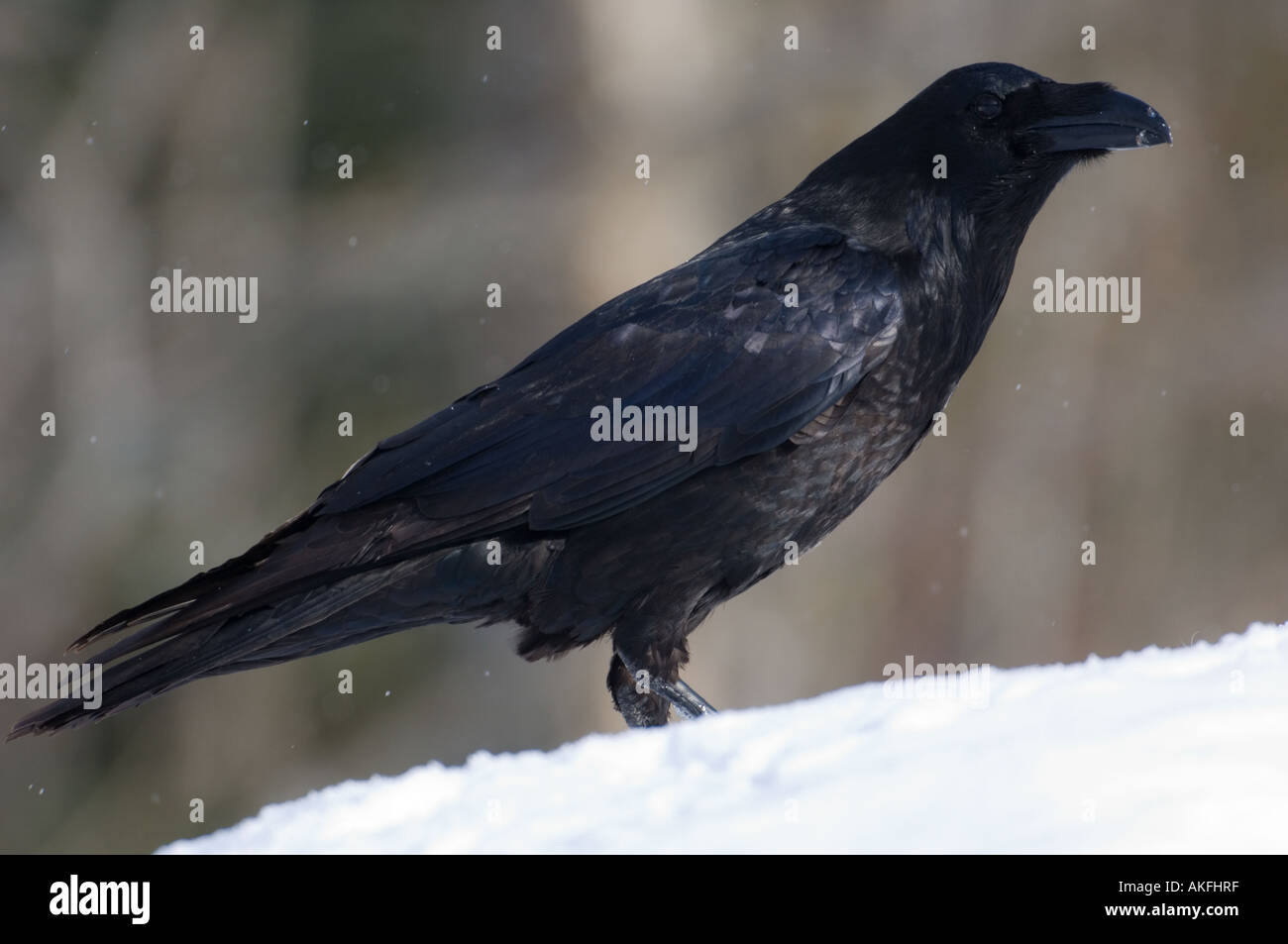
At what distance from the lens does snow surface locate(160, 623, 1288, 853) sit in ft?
6.07

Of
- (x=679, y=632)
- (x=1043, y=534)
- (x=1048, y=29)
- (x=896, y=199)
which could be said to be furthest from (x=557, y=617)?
(x=1048, y=29)

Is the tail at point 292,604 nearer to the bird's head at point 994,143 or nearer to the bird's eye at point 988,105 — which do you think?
the bird's head at point 994,143

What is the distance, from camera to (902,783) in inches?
80.1

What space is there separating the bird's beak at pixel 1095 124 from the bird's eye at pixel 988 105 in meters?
0.09

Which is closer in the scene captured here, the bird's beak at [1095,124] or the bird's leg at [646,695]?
the bird's leg at [646,695]

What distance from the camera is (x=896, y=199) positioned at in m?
3.50

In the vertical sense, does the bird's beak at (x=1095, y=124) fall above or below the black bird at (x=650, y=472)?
above

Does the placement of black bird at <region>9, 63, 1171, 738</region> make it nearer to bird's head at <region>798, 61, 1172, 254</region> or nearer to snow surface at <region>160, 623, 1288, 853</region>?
bird's head at <region>798, 61, 1172, 254</region>

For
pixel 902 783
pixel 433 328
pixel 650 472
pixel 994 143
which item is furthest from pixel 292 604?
pixel 433 328

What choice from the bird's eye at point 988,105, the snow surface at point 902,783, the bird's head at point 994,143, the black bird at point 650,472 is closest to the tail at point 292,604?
the black bird at point 650,472

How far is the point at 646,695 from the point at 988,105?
5.30 feet

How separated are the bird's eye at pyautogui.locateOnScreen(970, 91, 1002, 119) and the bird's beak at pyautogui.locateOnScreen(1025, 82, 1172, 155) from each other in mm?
90

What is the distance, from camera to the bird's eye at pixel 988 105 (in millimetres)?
3529

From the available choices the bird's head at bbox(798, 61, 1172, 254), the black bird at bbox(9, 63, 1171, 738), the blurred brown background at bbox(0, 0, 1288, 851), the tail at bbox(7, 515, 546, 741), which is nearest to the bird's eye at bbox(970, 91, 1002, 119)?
the bird's head at bbox(798, 61, 1172, 254)
